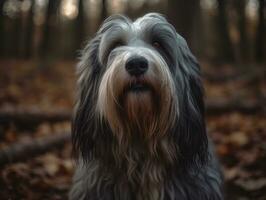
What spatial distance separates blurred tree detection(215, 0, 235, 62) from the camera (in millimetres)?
16281

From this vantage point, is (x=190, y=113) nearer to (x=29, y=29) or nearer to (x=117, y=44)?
(x=117, y=44)

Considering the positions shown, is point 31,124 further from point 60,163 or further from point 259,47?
point 259,47

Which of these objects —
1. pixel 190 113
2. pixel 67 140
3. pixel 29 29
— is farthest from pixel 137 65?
pixel 29 29

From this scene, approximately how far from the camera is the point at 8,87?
11336mm

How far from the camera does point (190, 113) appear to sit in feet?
13.4

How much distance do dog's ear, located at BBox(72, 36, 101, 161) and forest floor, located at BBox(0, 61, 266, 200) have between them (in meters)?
1.22

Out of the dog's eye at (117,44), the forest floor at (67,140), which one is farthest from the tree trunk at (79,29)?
the dog's eye at (117,44)

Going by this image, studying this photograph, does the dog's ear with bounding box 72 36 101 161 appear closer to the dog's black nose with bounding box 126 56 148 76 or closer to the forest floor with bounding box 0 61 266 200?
the dog's black nose with bounding box 126 56 148 76

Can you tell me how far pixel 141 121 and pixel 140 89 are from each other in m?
0.28

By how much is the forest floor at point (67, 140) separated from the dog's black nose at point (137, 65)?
82.9 inches

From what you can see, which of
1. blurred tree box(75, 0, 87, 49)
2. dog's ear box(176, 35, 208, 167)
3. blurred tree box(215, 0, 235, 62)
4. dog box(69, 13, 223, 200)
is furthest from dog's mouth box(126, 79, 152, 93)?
blurred tree box(75, 0, 87, 49)

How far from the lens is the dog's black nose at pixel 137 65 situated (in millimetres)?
3623

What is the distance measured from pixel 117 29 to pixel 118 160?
993 millimetres

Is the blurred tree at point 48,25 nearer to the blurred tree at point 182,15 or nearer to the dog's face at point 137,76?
the blurred tree at point 182,15
